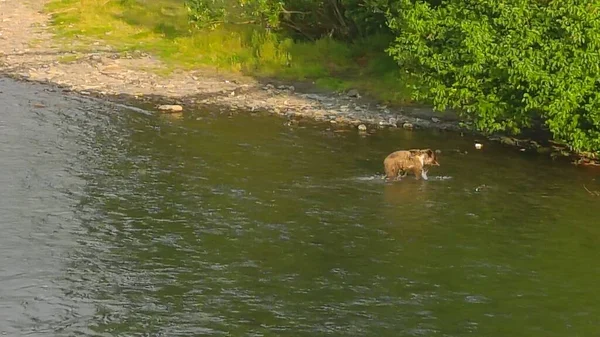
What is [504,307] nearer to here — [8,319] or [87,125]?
[8,319]

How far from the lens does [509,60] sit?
1753 centimetres

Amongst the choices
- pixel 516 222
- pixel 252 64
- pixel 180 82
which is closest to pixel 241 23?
pixel 252 64

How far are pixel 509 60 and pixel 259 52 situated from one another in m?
10.7

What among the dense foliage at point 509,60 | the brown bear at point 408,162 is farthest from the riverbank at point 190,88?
the brown bear at point 408,162

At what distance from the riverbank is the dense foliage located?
1129 millimetres

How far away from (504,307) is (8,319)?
5.72m

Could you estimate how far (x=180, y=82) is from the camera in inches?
981

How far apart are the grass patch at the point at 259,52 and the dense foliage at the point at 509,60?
119 inches

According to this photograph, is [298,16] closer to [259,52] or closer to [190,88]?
[259,52]

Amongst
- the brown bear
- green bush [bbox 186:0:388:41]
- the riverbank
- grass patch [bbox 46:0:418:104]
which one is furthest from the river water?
green bush [bbox 186:0:388:41]

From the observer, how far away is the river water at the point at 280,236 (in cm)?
1130

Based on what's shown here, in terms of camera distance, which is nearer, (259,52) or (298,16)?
(259,52)

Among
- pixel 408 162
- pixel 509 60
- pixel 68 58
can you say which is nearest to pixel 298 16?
pixel 68 58

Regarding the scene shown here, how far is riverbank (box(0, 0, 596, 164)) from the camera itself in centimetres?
2166
